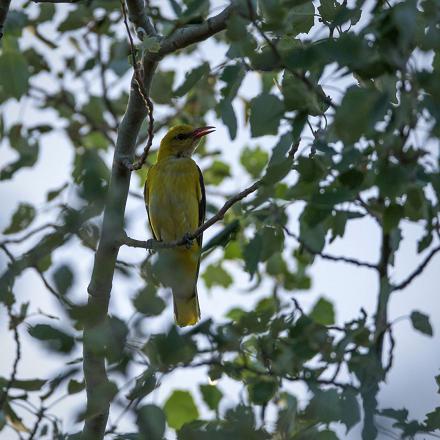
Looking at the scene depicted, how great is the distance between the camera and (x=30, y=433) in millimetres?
3633

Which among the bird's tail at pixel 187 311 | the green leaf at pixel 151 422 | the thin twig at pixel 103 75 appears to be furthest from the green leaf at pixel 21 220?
the thin twig at pixel 103 75

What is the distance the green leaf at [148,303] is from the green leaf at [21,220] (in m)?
1.73

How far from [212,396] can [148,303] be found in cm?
203

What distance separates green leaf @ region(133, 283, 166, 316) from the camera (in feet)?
6.36

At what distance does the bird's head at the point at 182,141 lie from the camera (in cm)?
686

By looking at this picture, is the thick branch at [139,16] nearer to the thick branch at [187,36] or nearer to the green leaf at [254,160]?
the thick branch at [187,36]

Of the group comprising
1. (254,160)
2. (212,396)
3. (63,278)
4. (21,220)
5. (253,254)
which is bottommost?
(63,278)

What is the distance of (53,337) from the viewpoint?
2.06 m

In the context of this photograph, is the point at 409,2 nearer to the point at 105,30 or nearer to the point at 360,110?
the point at 360,110

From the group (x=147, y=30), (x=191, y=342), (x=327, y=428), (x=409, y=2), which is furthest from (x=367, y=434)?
(x=147, y=30)

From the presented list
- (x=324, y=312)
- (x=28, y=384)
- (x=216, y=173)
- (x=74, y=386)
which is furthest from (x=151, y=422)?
(x=216, y=173)

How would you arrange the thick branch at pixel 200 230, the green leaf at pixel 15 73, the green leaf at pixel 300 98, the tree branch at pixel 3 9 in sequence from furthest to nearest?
the green leaf at pixel 15 73
the tree branch at pixel 3 9
the thick branch at pixel 200 230
the green leaf at pixel 300 98

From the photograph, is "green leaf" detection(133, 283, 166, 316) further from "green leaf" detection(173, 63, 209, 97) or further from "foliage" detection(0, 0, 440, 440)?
"green leaf" detection(173, 63, 209, 97)

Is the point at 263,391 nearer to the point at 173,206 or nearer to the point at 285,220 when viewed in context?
the point at 285,220
